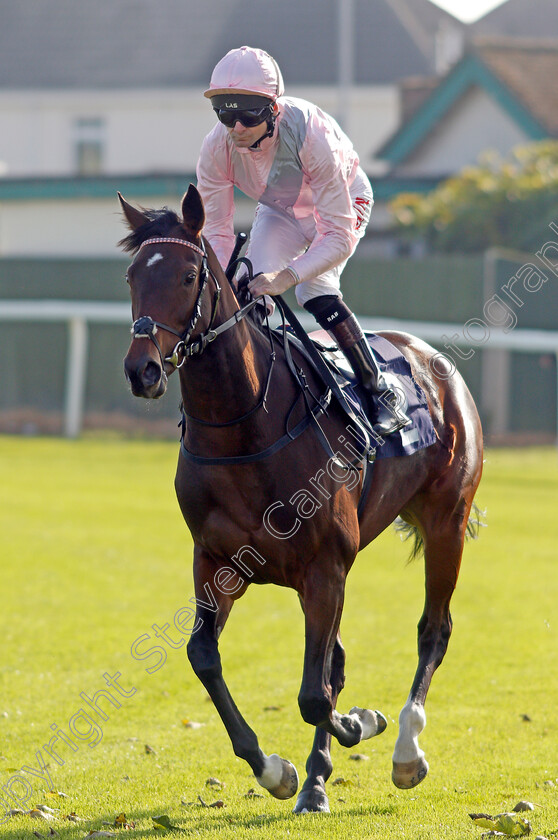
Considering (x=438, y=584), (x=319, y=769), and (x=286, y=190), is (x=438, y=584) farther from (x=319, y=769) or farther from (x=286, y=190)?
(x=286, y=190)

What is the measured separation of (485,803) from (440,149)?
69.4ft

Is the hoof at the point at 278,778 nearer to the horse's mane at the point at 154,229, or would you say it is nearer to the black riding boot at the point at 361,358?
the black riding boot at the point at 361,358

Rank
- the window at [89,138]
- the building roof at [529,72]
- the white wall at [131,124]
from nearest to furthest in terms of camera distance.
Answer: the building roof at [529,72], the white wall at [131,124], the window at [89,138]

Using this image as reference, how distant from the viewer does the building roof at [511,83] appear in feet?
72.6

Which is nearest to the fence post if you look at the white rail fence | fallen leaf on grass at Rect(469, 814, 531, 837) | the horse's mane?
the white rail fence

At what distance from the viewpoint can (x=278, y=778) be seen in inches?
172

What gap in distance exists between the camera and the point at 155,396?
362 cm

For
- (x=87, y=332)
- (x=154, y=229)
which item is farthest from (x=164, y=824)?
(x=87, y=332)

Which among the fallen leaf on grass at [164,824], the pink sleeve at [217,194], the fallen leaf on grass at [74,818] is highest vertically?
the pink sleeve at [217,194]

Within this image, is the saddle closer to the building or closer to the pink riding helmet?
the pink riding helmet

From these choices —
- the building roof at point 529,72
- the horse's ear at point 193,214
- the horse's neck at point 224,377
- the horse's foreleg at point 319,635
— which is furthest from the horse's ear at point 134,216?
the building roof at point 529,72

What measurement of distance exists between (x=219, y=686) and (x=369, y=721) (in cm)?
72

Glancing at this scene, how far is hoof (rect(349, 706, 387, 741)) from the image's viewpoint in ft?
15.5

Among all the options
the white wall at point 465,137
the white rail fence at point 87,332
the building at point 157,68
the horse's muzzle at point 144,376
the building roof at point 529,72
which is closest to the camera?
the horse's muzzle at point 144,376
